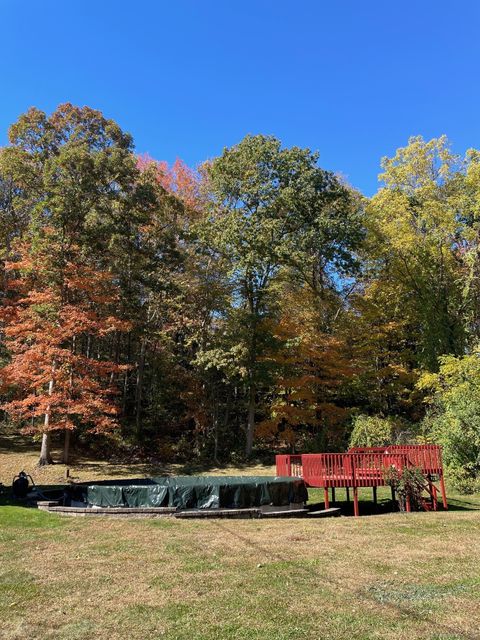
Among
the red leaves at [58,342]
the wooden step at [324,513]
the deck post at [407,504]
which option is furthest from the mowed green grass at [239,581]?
the red leaves at [58,342]

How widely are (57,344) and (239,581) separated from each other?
56.3 feet

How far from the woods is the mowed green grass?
12416mm

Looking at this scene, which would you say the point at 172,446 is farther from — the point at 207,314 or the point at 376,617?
the point at 376,617

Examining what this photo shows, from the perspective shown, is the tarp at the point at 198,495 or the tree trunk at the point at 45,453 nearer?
the tarp at the point at 198,495

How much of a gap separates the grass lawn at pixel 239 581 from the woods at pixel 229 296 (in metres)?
12.3

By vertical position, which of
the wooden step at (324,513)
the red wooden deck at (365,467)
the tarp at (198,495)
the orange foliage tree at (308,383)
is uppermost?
the orange foliage tree at (308,383)

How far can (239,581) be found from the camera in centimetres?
573

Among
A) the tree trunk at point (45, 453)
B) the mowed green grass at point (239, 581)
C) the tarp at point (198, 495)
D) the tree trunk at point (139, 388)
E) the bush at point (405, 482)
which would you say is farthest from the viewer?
the tree trunk at point (139, 388)

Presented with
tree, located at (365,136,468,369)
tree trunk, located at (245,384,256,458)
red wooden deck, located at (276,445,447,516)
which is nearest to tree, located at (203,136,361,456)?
tree trunk, located at (245,384,256,458)

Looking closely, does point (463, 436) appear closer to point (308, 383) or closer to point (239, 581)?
point (308, 383)

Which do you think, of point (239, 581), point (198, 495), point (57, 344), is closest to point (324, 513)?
point (198, 495)

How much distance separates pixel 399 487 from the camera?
1175cm

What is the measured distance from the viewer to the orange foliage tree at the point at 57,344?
66.5 feet

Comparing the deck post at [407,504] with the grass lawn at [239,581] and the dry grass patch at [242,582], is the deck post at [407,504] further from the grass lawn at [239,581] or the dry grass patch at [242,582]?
the dry grass patch at [242,582]
